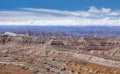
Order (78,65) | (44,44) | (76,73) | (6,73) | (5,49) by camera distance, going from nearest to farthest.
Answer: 1. (6,73)
2. (76,73)
3. (78,65)
4. (5,49)
5. (44,44)

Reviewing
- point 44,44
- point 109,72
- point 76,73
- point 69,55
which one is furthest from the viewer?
point 44,44

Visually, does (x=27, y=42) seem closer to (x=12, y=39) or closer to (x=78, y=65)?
(x=12, y=39)

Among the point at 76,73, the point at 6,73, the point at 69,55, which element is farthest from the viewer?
the point at 69,55

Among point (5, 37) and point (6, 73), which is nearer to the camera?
point (6, 73)

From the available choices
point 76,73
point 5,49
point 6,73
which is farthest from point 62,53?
point 6,73

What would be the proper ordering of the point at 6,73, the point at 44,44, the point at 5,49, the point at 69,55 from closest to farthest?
1. the point at 6,73
2. the point at 69,55
3. the point at 5,49
4. the point at 44,44

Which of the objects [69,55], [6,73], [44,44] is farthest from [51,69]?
[44,44]

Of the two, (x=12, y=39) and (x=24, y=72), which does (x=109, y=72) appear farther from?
(x=12, y=39)

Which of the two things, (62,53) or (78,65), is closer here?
(78,65)

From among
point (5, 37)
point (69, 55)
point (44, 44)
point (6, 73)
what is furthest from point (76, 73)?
point (5, 37)
